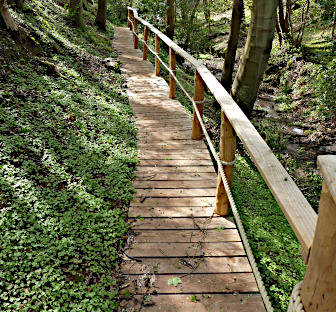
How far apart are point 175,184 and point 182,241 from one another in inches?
41.5

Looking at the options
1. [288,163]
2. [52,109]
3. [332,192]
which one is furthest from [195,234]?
[288,163]

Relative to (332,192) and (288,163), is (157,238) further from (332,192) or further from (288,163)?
(288,163)

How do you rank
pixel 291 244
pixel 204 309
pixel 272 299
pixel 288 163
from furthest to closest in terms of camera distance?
pixel 288 163, pixel 291 244, pixel 272 299, pixel 204 309

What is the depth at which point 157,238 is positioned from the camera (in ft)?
10.2

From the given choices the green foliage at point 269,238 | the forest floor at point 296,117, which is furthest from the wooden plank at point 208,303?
the forest floor at point 296,117

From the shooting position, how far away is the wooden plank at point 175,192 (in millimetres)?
3768

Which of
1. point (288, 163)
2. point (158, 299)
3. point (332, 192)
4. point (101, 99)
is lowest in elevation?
point (288, 163)

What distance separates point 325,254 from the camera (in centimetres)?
103

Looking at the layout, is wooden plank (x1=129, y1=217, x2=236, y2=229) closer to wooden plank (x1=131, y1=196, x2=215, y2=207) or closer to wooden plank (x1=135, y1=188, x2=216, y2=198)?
wooden plank (x1=131, y1=196, x2=215, y2=207)

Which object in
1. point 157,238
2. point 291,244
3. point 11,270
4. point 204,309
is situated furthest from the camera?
point 291,244

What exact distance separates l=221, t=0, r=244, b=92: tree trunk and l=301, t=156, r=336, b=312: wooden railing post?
825 cm

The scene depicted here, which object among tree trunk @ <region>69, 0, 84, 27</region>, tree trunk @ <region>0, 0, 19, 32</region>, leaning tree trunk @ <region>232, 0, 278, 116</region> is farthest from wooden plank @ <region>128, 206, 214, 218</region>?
tree trunk @ <region>69, 0, 84, 27</region>

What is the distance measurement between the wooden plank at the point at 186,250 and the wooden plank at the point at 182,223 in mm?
252

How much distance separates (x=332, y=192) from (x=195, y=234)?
7.61 feet
